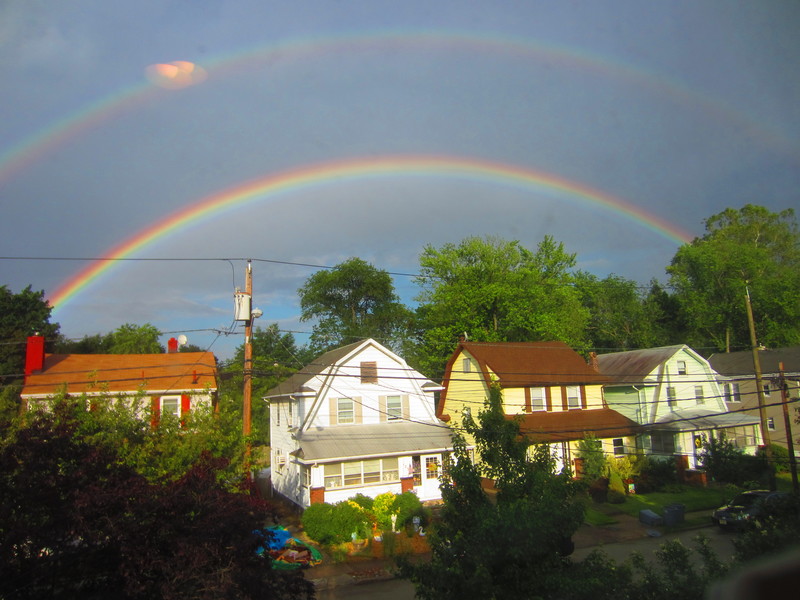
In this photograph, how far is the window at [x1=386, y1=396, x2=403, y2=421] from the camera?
32.7m

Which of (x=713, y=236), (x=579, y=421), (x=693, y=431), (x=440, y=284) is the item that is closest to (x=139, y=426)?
(x=579, y=421)

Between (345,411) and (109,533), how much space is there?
2381 centimetres

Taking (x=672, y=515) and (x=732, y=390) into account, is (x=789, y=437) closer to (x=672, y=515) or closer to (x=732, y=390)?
(x=672, y=515)

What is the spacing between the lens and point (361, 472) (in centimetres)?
2919

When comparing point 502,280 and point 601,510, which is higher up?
point 502,280

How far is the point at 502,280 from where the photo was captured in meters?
52.7

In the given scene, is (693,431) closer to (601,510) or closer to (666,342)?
(601,510)

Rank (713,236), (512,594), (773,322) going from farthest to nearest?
1. (713,236)
2. (773,322)
3. (512,594)

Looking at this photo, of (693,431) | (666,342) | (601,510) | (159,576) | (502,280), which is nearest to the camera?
(159,576)

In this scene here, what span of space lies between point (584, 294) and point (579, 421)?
39.2 metres

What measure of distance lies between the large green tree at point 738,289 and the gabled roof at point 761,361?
14.4 ft

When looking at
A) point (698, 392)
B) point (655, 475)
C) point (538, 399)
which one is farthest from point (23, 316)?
point (698, 392)

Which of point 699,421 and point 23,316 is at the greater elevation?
point 23,316

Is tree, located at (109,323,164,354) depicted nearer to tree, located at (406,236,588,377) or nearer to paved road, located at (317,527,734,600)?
tree, located at (406,236,588,377)
